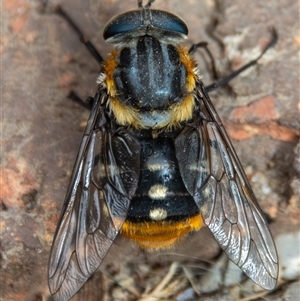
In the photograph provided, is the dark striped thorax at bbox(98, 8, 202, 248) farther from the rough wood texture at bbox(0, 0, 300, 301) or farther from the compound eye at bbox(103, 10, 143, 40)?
the rough wood texture at bbox(0, 0, 300, 301)

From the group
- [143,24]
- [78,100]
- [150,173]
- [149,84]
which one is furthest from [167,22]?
[150,173]

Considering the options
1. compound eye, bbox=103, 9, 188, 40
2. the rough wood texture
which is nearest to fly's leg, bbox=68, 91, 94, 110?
the rough wood texture

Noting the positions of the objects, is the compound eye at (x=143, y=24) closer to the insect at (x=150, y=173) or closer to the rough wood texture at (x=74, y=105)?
the insect at (x=150, y=173)

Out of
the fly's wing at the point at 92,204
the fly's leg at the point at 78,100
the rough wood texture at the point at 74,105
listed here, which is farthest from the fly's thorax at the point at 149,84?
the rough wood texture at the point at 74,105

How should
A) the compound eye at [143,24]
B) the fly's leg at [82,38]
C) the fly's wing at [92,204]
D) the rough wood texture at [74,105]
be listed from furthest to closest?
the fly's leg at [82,38]
the rough wood texture at [74,105]
the compound eye at [143,24]
the fly's wing at [92,204]

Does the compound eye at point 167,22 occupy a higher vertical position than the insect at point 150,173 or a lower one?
higher
